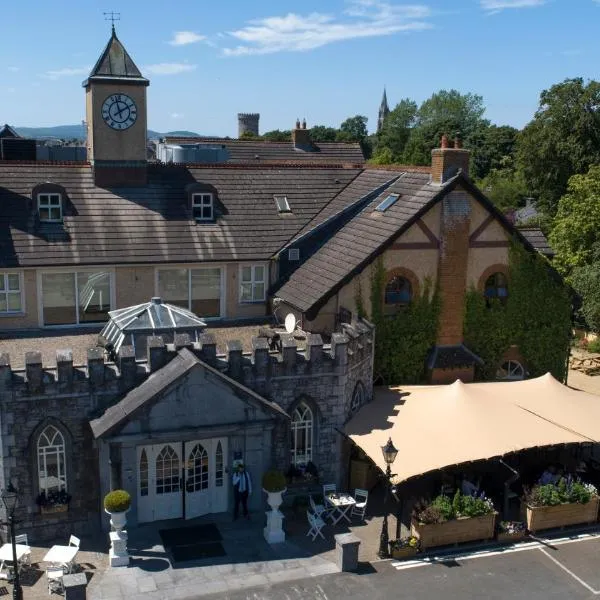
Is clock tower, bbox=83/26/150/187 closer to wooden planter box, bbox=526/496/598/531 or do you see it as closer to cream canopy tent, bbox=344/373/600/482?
cream canopy tent, bbox=344/373/600/482

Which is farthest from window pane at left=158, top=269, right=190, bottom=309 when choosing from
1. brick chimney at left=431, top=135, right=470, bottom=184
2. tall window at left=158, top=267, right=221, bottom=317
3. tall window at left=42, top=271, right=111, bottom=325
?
brick chimney at left=431, top=135, right=470, bottom=184

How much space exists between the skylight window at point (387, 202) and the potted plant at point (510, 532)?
11.1m

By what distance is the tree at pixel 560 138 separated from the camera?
191 ft

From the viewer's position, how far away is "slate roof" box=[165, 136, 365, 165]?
44375 mm

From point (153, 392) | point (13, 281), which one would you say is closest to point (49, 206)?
point (13, 281)

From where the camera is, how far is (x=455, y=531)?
1870 centimetres

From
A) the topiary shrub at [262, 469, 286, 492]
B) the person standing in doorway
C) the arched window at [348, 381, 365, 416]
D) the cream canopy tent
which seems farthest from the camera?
the arched window at [348, 381, 365, 416]

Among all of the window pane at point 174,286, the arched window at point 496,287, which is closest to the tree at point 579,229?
the arched window at point 496,287

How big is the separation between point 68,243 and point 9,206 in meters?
2.39

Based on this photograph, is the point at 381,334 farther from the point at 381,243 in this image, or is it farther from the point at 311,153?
the point at 311,153

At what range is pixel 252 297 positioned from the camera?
87.5 ft

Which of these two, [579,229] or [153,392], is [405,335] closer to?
[153,392]

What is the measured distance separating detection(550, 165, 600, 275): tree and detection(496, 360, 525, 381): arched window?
63.4 ft

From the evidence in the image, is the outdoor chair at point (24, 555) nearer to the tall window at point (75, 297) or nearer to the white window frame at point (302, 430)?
the white window frame at point (302, 430)
